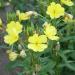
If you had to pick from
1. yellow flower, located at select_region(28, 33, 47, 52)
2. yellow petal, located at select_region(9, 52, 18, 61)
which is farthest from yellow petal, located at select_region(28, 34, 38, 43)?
yellow petal, located at select_region(9, 52, 18, 61)

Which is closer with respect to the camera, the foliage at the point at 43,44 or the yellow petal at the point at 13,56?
the foliage at the point at 43,44

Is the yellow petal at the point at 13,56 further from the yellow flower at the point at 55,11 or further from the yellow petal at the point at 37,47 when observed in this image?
the yellow flower at the point at 55,11

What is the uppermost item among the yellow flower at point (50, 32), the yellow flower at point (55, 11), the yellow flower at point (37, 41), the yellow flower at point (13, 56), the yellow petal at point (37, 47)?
the yellow flower at point (55, 11)

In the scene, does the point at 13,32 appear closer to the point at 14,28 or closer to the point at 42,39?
the point at 14,28

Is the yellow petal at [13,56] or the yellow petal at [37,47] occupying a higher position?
the yellow petal at [37,47]

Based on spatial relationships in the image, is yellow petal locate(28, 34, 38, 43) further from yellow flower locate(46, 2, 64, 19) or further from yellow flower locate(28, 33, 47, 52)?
yellow flower locate(46, 2, 64, 19)

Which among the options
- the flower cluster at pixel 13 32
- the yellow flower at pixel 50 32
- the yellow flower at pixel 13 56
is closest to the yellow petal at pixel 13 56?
the yellow flower at pixel 13 56

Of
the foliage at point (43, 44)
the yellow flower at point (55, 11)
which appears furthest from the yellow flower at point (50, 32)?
the yellow flower at point (55, 11)

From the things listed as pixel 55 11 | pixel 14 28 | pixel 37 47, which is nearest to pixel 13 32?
pixel 14 28

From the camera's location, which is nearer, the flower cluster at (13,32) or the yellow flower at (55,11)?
the flower cluster at (13,32)

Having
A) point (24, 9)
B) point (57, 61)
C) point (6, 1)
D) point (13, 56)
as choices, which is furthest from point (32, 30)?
point (6, 1)

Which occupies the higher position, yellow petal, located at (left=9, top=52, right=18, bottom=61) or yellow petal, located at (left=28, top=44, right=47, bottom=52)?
yellow petal, located at (left=28, top=44, right=47, bottom=52)

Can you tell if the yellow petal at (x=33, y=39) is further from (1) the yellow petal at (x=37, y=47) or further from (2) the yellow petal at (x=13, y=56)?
(2) the yellow petal at (x=13, y=56)
